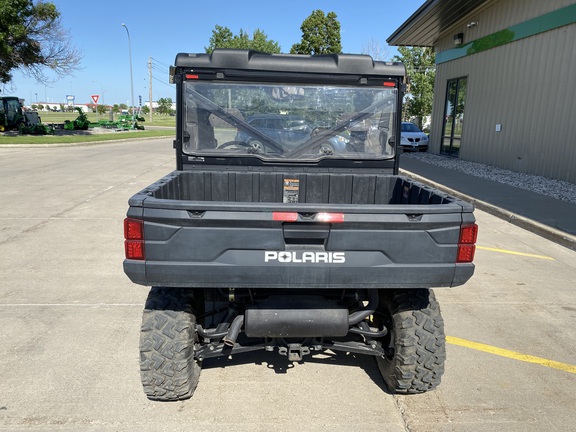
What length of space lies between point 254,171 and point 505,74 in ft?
43.0

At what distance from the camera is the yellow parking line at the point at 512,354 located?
3736mm

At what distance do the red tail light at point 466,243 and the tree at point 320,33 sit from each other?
32103mm

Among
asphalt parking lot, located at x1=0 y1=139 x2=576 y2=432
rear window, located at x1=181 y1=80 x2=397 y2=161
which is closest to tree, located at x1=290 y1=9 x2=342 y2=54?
asphalt parking lot, located at x1=0 y1=139 x2=576 y2=432

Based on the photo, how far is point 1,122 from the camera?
1219 inches

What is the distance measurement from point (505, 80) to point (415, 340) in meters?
13.8

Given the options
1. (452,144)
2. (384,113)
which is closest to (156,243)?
(384,113)

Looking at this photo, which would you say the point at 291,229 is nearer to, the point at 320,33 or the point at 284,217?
the point at 284,217

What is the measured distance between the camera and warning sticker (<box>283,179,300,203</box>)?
4.12 m

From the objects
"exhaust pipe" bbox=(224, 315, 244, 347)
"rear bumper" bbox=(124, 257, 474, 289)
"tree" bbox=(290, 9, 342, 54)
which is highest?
"tree" bbox=(290, 9, 342, 54)

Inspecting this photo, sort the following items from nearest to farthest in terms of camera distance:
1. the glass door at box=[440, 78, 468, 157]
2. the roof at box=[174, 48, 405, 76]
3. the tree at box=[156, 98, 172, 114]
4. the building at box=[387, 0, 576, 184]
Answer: the roof at box=[174, 48, 405, 76]
the building at box=[387, 0, 576, 184]
the glass door at box=[440, 78, 468, 157]
the tree at box=[156, 98, 172, 114]

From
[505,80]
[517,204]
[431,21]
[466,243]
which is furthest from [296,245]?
[431,21]

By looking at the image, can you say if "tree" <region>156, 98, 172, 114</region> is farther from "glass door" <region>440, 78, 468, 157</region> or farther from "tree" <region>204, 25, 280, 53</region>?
"glass door" <region>440, 78, 468, 157</region>

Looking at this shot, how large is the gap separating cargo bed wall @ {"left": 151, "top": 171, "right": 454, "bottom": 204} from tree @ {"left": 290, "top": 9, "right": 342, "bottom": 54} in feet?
101

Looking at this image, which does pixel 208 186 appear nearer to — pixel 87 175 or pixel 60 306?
pixel 60 306
